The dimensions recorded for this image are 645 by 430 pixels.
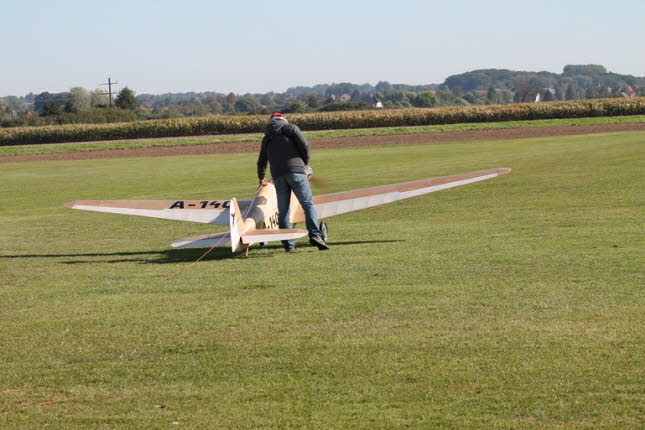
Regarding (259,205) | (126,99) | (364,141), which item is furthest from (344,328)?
(126,99)

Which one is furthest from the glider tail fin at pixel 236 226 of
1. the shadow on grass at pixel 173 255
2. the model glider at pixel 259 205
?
the shadow on grass at pixel 173 255

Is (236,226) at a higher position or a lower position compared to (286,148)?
lower

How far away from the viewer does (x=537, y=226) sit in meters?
14.9

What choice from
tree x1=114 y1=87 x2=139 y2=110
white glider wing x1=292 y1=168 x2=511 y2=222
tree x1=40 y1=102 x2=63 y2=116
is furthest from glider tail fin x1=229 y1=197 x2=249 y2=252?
tree x1=114 y1=87 x2=139 y2=110

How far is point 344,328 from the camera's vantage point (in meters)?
7.90

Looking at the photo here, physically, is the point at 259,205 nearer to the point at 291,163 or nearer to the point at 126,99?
the point at 291,163

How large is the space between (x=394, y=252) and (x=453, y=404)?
6795 mm

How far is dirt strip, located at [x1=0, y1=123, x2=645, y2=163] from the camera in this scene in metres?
52.5

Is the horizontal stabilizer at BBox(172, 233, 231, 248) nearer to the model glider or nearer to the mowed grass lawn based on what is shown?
the model glider

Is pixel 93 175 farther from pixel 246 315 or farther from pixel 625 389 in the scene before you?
pixel 625 389

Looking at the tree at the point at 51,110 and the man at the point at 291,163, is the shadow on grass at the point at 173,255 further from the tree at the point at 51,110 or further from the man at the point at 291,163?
the tree at the point at 51,110

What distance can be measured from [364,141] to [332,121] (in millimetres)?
21117

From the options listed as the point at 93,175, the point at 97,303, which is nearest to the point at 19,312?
the point at 97,303

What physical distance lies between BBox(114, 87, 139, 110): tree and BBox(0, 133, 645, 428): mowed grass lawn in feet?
379
